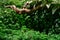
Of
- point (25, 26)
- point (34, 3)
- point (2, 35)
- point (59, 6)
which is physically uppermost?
point (34, 3)

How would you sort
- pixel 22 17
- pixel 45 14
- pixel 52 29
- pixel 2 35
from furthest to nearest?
1. pixel 22 17
2. pixel 45 14
3. pixel 52 29
4. pixel 2 35

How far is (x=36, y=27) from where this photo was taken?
532 cm

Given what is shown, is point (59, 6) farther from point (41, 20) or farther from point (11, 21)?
point (11, 21)

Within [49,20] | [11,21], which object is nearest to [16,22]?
[11,21]

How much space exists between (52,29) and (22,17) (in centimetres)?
104

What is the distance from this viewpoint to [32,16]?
220 inches

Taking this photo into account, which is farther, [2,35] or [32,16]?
[32,16]

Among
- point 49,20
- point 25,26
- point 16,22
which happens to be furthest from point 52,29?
point 16,22

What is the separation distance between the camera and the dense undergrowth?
14.6 feet

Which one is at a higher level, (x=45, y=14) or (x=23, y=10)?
(x=23, y=10)

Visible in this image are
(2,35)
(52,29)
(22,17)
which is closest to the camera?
(2,35)

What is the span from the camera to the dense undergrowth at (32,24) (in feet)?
14.6

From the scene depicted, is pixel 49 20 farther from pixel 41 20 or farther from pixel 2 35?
pixel 2 35

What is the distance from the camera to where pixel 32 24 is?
544 cm
